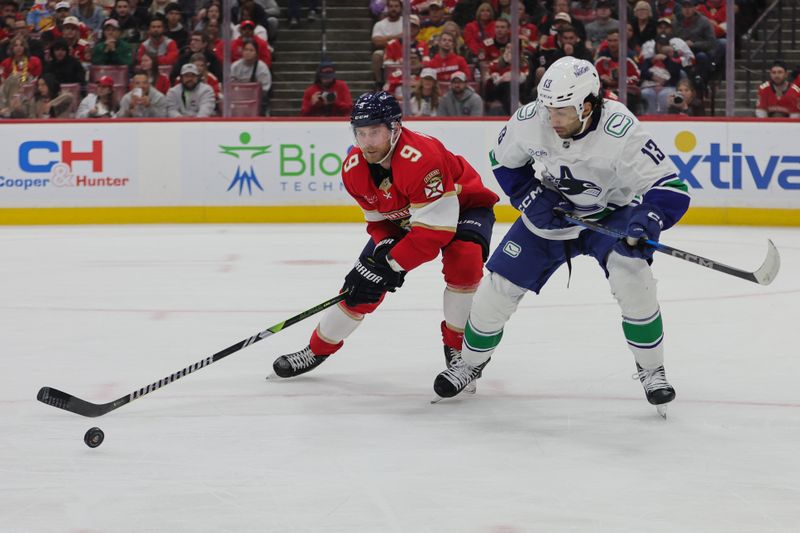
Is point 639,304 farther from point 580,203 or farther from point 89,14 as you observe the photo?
point 89,14

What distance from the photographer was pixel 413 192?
3768 millimetres

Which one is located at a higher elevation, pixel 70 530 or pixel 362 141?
pixel 362 141

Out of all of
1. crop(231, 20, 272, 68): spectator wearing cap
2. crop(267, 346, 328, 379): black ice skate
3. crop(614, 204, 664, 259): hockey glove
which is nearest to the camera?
crop(614, 204, 664, 259): hockey glove

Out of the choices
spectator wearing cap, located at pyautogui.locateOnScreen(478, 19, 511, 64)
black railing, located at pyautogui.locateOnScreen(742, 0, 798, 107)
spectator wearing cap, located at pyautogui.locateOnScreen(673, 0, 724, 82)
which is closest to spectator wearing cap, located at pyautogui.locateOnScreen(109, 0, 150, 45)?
spectator wearing cap, located at pyautogui.locateOnScreen(478, 19, 511, 64)

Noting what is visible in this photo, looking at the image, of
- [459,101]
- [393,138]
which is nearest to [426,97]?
[459,101]

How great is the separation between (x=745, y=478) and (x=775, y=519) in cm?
33

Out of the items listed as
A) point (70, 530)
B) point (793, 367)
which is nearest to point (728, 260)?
point (793, 367)

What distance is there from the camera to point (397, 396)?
395 cm

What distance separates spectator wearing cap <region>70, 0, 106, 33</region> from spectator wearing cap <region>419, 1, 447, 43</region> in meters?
2.88

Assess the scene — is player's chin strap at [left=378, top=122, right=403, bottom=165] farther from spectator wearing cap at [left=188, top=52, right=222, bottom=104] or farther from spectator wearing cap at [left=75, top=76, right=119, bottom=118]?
spectator wearing cap at [left=75, top=76, right=119, bottom=118]

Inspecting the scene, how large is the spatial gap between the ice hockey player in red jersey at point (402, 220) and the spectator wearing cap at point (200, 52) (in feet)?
20.1

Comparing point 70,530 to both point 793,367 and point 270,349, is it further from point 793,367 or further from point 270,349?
point 793,367

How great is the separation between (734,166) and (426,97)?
2.65m

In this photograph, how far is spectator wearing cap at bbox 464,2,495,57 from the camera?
9.90 metres
